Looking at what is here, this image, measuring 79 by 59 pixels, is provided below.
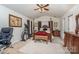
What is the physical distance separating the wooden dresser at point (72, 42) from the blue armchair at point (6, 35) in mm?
1740

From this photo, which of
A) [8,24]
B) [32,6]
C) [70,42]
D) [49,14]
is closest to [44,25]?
[49,14]

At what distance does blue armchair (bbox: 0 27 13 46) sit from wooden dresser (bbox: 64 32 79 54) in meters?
1.74

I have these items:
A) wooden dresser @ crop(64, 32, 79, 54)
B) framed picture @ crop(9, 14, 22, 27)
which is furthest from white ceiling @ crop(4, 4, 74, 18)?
wooden dresser @ crop(64, 32, 79, 54)

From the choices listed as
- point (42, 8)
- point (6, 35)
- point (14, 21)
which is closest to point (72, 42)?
point (42, 8)

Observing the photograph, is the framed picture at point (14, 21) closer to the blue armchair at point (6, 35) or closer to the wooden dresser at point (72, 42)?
the blue armchair at point (6, 35)

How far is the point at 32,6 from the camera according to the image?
3686 mm

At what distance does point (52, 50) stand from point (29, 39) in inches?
46.4

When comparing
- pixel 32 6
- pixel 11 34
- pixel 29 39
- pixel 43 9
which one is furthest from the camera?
pixel 29 39

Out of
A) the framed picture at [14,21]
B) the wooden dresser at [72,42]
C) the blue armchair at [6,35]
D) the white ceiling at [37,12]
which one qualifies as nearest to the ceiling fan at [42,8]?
the white ceiling at [37,12]

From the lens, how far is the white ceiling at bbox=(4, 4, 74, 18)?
3.58 metres

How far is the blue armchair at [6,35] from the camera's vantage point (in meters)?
3.96

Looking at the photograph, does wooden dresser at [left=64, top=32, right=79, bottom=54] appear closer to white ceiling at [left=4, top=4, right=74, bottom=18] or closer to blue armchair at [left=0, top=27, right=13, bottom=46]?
white ceiling at [left=4, top=4, right=74, bottom=18]
